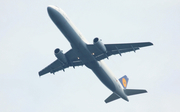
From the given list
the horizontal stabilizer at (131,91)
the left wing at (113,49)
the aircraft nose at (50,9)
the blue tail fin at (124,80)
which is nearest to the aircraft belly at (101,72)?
the left wing at (113,49)

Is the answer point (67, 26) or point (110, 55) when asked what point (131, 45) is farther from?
point (67, 26)

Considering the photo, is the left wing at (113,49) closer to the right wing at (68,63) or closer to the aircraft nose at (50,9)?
the right wing at (68,63)

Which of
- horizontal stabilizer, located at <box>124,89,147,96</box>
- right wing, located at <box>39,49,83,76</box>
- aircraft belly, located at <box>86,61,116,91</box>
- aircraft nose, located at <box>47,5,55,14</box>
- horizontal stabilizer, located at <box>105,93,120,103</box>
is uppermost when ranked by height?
aircraft nose, located at <box>47,5,55,14</box>

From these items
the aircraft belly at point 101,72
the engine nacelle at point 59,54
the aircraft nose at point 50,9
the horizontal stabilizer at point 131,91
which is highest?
the aircraft nose at point 50,9

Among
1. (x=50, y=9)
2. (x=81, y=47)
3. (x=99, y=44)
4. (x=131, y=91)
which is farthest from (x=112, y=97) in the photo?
(x=50, y=9)

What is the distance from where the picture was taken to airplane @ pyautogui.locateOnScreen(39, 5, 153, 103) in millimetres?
41781

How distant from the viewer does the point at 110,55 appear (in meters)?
46.2

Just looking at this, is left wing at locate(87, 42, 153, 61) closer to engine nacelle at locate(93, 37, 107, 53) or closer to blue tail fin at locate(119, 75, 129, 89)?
engine nacelle at locate(93, 37, 107, 53)

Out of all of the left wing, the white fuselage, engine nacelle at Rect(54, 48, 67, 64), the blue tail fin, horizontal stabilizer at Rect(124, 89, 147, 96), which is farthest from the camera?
the blue tail fin

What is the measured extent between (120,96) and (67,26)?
57.7 ft

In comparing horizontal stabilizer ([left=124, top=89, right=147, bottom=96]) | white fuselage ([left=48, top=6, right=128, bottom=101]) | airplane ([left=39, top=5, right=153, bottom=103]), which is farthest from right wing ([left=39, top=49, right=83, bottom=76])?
horizontal stabilizer ([left=124, top=89, right=147, bottom=96])

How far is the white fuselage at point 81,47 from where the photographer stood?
41219mm

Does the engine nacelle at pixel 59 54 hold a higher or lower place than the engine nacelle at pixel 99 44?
higher

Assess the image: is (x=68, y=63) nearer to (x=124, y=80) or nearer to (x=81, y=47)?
(x=81, y=47)
